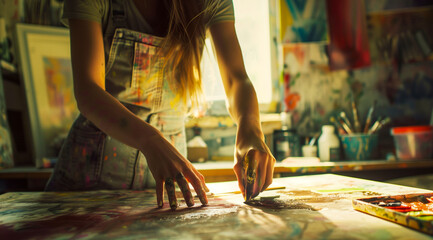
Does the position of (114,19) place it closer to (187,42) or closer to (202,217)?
(187,42)

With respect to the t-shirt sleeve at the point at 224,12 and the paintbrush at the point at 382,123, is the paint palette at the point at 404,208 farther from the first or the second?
the paintbrush at the point at 382,123

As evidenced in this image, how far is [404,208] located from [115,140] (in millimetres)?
823

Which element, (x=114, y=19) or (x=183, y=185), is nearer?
(x=183, y=185)

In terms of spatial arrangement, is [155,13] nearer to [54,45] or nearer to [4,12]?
[54,45]

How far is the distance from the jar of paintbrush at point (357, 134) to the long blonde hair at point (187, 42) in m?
1.34

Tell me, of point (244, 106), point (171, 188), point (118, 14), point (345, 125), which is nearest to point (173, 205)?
point (171, 188)

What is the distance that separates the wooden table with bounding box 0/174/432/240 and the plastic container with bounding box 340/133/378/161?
1196mm

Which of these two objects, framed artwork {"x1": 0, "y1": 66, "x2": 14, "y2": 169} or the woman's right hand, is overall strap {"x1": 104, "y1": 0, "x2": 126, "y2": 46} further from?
framed artwork {"x1": 0, "y1": 66, "x2": 14, "y2": 169}

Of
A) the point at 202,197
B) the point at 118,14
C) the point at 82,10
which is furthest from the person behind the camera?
the point at 118,14

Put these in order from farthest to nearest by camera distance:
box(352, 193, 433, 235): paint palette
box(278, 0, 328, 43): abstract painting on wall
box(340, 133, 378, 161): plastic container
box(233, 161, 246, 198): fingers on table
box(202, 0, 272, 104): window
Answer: box(202, 0, 272, 104): window
box(278, 0, 328, 43): abstract painting on wall
box(340, 133, 378, 161): plastic container
box(233, 161, 246, 198): fingers on table
box(352, 193, 433, 235): paint palette

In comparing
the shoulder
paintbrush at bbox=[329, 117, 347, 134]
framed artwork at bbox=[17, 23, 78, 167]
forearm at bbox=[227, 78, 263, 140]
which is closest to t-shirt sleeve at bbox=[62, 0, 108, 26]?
the shoulder

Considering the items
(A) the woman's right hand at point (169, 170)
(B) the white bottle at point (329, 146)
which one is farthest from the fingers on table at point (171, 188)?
(B) the white bottle at point (329, 146)

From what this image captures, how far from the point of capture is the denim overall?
104cm

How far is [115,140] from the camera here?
3.40 feet
